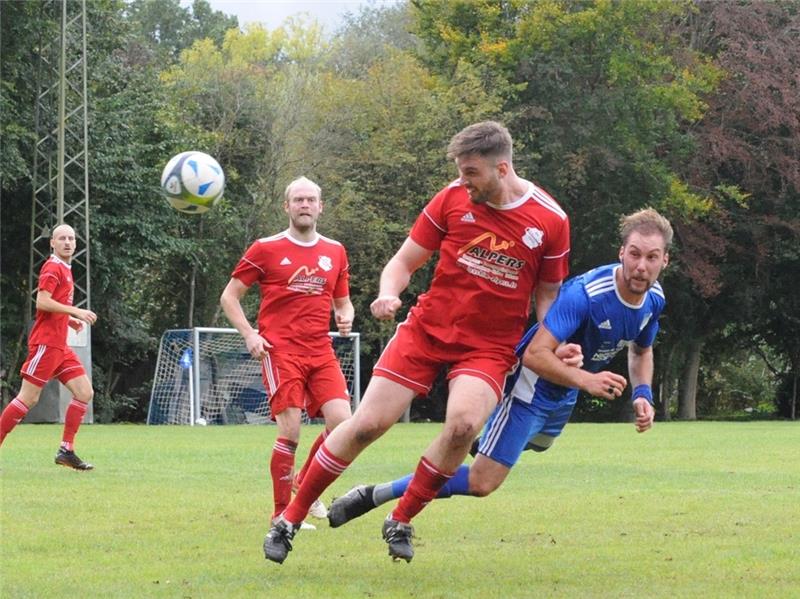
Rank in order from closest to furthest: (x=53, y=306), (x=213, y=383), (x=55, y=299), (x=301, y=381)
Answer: (x=301, y=381)
(x=53, y=306)
(x=55, y=299)
(x=213, y=383)

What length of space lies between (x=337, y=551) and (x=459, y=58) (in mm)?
33944

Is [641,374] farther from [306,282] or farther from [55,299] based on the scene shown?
[55,299]

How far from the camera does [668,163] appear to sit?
40562mm

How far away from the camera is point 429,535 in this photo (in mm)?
8969

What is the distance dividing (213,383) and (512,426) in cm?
2369

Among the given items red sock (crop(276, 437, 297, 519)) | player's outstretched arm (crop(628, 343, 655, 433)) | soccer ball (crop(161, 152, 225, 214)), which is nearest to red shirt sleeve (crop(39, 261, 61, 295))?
soccer ball (crop(161, 152, 225, 214))

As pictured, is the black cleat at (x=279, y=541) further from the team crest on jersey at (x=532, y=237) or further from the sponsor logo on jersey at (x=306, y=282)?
the sponsor logo on jersey at (x=306, y=282)

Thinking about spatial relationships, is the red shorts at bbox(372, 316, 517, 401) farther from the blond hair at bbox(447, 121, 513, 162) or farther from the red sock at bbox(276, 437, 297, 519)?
the red sock at bbox(276, 437, 297, 519)

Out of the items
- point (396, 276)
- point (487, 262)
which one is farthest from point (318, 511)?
point (487, 262)

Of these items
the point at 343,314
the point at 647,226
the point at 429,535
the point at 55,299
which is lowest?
the point at 429,535

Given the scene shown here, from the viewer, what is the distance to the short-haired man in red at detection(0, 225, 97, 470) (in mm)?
13430

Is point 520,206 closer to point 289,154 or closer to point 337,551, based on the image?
point 337,551

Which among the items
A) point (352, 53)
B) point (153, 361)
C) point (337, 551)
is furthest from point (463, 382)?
point (352, 53)

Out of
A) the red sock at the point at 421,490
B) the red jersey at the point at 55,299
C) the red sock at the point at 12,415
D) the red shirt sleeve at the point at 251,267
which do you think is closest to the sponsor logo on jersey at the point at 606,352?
the red sock at the point at 421,490
